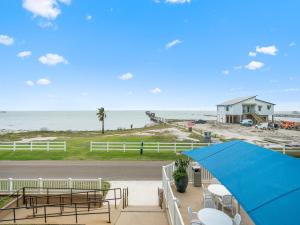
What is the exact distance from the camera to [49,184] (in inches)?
540

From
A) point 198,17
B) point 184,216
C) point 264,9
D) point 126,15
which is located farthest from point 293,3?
point 184,216

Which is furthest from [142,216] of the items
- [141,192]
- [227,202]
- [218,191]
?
[141,192]

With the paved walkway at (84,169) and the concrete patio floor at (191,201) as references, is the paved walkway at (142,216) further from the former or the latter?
the paved walkway at (84,169)

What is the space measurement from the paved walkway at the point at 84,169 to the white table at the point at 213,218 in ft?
27.3

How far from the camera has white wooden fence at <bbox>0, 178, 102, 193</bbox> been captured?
13336 millimetres

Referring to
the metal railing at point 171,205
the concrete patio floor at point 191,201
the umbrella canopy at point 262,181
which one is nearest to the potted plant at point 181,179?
the concrete patio floor at point 191,201

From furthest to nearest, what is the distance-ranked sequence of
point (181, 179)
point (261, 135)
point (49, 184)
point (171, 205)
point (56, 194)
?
point (261, 135), point (49, 184), point (56, 194), point (181, 179), point (171, 205)

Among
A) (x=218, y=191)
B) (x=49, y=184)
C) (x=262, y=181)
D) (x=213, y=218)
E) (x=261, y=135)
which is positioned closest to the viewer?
(x=262, y=181)

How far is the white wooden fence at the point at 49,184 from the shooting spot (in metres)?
13.3

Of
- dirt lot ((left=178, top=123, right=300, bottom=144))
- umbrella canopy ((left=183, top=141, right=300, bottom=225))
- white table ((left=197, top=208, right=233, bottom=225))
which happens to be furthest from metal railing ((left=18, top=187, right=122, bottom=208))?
dirt lot ((left=178, top=123, right=300, bottom=144))

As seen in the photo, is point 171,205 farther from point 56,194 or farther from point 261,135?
point 261,135

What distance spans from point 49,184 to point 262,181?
37.0 ft

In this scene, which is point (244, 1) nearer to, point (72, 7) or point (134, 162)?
point (72, 7)

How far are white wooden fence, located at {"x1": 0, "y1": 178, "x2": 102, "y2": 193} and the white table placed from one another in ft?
22.9
